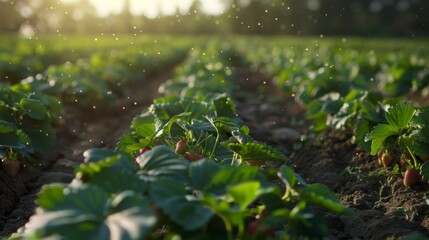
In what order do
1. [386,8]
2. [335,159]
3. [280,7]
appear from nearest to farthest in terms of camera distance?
[335,159] → [386,8] → [280,7]

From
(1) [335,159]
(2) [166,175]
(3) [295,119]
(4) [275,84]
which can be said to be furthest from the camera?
(4) [275,84]

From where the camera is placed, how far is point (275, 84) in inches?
482

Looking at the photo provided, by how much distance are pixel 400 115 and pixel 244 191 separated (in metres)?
1.88

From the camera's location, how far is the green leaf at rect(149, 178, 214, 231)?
2.13 meters

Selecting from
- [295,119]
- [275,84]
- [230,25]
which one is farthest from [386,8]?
[295,119]

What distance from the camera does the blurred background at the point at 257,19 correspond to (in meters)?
61.4

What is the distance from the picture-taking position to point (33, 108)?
4551 millimetres

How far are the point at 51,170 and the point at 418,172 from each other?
127 inches

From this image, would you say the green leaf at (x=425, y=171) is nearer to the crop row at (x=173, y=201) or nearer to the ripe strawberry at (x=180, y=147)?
the crop row at (x=173, y=201)

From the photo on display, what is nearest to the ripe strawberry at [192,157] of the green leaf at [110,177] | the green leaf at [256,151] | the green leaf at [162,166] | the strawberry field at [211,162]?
the strawberry field at [211,162]

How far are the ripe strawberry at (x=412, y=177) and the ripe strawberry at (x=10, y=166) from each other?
295 centimetres

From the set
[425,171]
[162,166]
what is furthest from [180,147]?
[425,171]

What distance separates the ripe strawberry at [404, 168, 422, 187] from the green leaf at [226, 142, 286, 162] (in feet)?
4.38

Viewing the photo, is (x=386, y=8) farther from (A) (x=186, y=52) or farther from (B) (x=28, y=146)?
(B) (x=28, y=146)
